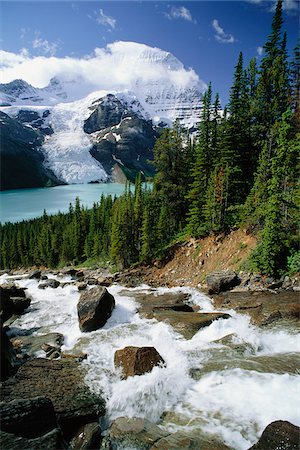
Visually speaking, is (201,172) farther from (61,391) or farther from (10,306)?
(61,391)

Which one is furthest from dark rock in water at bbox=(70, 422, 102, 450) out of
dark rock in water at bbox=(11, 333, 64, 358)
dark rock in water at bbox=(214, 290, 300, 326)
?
dark rock in water at bbox=(214, 290, 300, 326)

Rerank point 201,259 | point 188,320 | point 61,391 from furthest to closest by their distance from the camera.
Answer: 1. point 201,259
2. point 188,320
3. point 61,391

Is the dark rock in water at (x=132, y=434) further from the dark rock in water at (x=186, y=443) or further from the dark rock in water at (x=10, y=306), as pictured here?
the dark rock in water at (x=10, y=306)

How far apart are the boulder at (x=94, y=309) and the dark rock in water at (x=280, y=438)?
33.0 ft

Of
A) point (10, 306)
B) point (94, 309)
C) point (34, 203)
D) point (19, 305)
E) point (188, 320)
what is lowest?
point (34, 203)

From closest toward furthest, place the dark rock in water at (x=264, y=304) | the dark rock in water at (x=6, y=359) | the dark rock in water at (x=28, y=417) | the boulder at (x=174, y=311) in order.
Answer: the dark rock in water at (x=28, y=417)
the dark rock in water at (x=6, y=359)
the dark rock in water at (x=264, y=304)
the boulder at (x=174, y=311)

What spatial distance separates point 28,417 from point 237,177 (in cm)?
2830

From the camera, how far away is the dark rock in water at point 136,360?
10094mm

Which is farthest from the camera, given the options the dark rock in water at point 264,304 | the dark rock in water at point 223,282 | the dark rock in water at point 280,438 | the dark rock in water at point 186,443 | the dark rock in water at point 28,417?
the dark rock in water at point 223,282

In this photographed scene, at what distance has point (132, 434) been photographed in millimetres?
7594

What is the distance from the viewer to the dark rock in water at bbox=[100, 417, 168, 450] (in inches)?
286

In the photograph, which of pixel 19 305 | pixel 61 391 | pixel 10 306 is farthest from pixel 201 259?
pixel 61 391

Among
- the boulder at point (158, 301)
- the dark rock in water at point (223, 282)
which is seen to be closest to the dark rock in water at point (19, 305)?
the boulder at point (158, 301)

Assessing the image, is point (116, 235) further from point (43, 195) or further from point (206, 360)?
point (43, 195)
